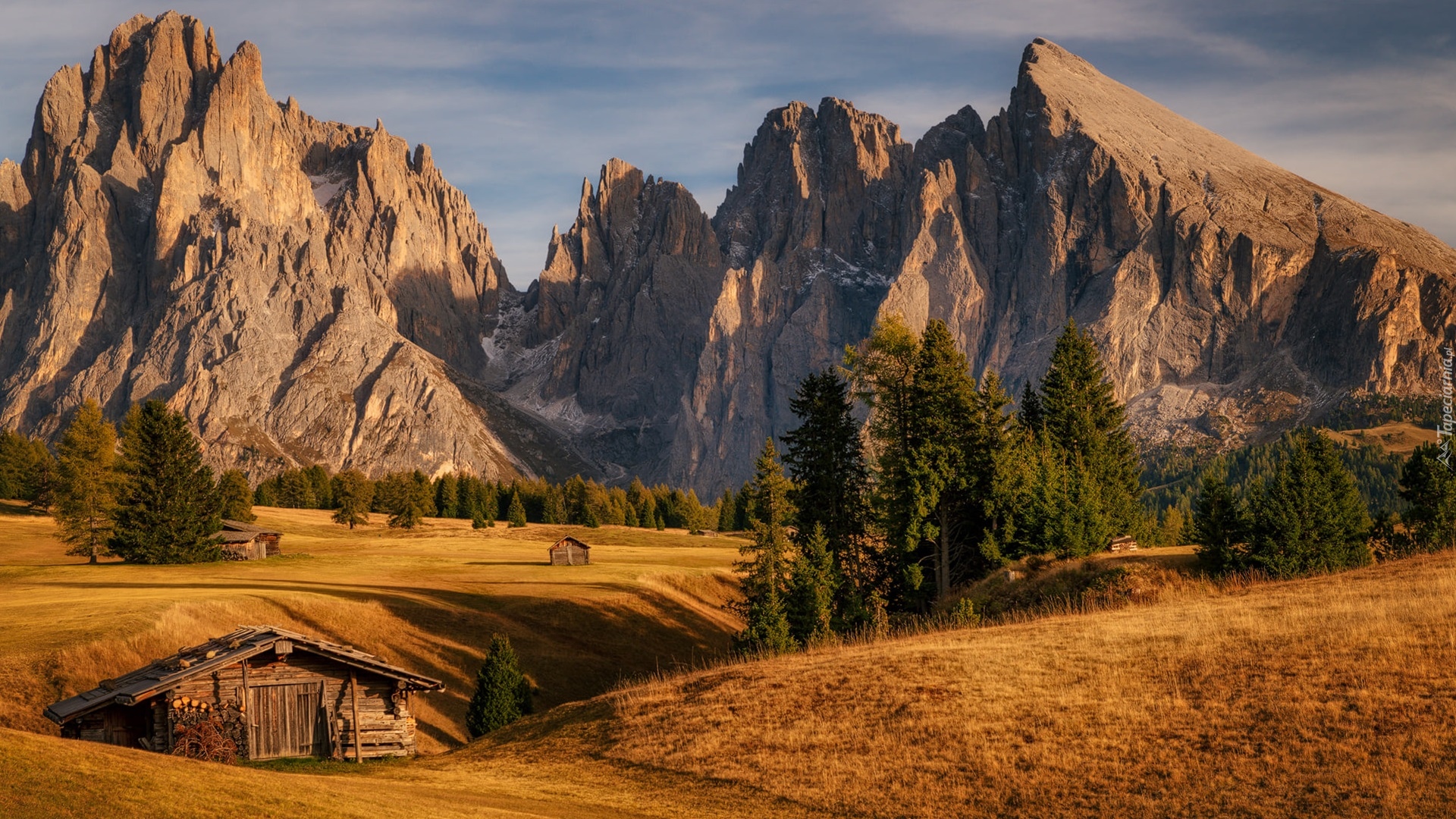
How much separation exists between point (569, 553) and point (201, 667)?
59.0 metres

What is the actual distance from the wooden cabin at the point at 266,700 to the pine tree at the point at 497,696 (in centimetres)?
735

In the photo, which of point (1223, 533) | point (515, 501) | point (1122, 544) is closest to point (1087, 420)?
point (1122, 544)

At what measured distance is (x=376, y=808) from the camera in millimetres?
21375

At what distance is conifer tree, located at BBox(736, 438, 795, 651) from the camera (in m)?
48.2

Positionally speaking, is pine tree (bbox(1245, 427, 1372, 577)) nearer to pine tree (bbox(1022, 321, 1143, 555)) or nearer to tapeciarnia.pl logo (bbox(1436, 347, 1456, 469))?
tapeciarnia.pl logo (bbox(1436, 347, 1456, 469))

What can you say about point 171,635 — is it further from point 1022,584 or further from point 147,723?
point 1022,584

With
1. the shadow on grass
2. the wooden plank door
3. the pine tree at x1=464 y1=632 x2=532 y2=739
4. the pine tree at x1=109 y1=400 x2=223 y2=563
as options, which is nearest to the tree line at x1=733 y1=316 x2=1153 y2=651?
the pine tree at x1=464 y1=632 x2=532 y2=739

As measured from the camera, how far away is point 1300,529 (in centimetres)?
4231

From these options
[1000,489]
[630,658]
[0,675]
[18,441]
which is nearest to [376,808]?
[0,675]

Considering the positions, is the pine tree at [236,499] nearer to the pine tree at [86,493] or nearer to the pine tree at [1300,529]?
the pine tree at [86,493]

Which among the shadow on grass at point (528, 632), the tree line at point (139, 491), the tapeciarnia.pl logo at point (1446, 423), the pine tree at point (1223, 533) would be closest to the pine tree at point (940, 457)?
the pine tree at point (1223, 533)

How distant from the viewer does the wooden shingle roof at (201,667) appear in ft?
107

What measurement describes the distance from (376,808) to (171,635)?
3138 cm

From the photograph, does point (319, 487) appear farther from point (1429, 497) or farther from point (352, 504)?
point (1429, 497)
